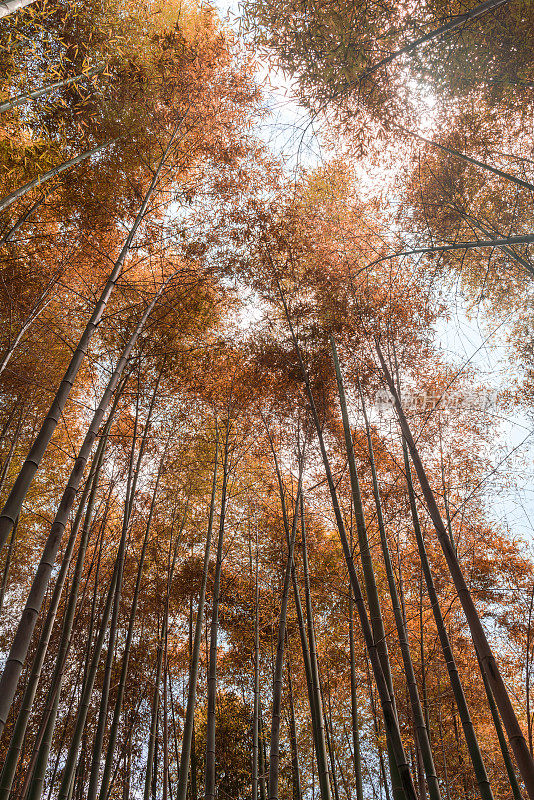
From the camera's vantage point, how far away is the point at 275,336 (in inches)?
197

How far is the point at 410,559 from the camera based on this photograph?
5719mm

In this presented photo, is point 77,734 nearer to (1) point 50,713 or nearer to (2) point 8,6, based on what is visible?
(1) point 50,713

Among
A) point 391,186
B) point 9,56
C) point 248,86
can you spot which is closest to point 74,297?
point 9,56

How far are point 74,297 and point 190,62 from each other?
253 cm

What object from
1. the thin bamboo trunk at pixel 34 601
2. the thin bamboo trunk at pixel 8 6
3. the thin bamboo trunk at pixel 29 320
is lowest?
the thin bamboo trunk at pixel 34 601

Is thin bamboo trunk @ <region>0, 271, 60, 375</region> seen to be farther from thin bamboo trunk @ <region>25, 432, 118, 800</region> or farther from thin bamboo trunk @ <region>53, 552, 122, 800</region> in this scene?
thin bamboo trunk @ <region>53, 552, 122, 800</region>

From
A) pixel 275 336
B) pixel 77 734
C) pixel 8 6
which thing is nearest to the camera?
pixel 8 6

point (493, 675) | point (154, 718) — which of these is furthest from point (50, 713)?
point (493, 675)

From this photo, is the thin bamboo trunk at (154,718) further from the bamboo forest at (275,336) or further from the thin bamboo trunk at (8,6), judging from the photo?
the thin bamboo trunk at (8,6)

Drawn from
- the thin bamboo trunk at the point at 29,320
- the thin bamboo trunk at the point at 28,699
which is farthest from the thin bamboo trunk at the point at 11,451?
the thin bamboo trunk at the point at 28,699

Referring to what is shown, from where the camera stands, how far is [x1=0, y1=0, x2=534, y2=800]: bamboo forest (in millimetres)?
2500

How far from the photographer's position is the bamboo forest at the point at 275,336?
2.50 metres

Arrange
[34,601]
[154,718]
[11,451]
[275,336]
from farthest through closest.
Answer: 1. [154,718]
2. [275,336]
3. [11,451]
4. [34,601]

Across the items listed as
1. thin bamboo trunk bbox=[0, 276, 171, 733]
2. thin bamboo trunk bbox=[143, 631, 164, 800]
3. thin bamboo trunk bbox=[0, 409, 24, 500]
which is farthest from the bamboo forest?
thin bamboo trunk bbox=[143, 631, 164, 800]
